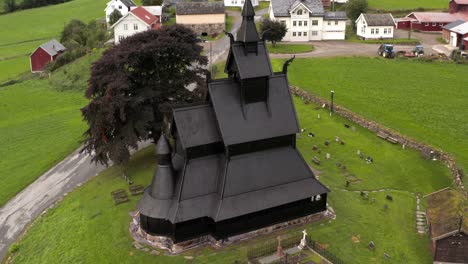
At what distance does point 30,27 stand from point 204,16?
6571 centimetres

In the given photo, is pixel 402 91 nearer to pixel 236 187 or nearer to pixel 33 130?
pixel 236 187

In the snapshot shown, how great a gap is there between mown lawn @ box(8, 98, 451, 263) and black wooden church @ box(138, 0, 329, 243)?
187cm

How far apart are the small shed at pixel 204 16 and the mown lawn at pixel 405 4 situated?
4599 centimetres

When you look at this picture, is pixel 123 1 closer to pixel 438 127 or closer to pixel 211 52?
pixel 211 52

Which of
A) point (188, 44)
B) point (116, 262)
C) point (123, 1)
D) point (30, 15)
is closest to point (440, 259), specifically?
point (116, 262)

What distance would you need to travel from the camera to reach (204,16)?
93.4 metres

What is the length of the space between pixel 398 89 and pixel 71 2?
13447 cm

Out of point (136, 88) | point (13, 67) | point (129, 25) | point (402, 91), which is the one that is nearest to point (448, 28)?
point (402, 91)

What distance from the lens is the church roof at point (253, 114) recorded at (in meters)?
31.6

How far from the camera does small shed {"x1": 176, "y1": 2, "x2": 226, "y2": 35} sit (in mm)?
93125

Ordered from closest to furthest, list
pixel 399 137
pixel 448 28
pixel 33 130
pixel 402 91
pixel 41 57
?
1. pixel 399 137
2. pixel 33 130
3. pixel 402 91
4. pixel 448 28
5. pixel 41 57

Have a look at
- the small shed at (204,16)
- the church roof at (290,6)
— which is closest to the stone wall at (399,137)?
the church roof at (290,6)

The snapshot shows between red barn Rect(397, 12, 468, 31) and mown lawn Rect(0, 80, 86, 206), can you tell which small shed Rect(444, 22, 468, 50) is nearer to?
red barn Rect(397, 12, 468, 31)

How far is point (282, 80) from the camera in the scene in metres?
34.0
